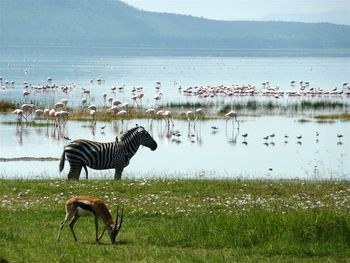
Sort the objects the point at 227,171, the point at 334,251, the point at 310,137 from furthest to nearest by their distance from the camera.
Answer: the point at 310,137 → the point at 227,171 → the point at 334,251

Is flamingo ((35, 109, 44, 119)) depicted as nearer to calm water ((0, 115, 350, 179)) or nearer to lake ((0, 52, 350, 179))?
lake ((0, 52, 350, 179))

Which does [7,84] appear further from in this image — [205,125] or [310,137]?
[310,137]

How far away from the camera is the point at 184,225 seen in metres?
14.2

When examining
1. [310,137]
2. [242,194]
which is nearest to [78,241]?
[242,194]

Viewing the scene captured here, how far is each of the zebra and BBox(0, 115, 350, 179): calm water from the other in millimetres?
1699

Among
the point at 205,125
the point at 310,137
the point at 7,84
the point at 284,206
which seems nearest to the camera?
the point at 284,206

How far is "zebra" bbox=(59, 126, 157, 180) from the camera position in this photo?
73.4ft

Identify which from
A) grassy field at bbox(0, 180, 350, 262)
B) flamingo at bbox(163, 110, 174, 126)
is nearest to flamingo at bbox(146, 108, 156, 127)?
flamingo at bbox(163, 110, 174, 126)

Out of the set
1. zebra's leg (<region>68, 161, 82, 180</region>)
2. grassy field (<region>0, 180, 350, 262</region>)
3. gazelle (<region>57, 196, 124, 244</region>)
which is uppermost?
gazelle (<region>57, 196, 124, 244</region>)

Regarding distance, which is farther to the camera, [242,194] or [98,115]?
[98,115]

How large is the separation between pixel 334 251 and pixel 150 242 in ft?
9.40

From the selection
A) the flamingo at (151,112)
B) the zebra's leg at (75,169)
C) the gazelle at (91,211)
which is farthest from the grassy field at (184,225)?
the flamingo at (151,112)

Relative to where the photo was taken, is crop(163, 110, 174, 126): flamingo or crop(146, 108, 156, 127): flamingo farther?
crop(146, 108, 156, 127): flamingo

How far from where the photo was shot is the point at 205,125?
43.4 meters
